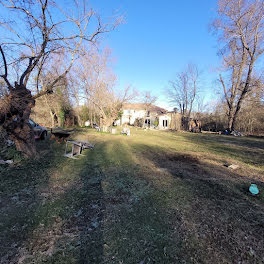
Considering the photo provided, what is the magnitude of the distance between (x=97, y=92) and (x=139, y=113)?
20880 mm

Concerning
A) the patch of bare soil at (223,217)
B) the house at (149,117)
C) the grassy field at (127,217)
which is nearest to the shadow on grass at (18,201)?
the grassy field at (127,217)

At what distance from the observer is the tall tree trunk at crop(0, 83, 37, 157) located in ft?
15.5

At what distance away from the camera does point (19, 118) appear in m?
5.04

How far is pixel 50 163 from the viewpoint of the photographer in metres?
5.11

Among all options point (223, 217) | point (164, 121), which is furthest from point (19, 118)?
point (164, 121)

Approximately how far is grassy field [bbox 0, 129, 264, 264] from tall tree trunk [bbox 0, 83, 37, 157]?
839 millimetres

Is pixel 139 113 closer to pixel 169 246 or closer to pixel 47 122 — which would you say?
pixel 47 122

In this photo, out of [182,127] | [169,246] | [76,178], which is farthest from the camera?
[182,127]

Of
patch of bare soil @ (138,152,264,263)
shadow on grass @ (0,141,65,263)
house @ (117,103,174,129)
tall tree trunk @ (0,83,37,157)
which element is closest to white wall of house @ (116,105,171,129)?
house @ (117,103,174,129)

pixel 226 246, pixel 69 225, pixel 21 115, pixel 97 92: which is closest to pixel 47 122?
pixel 97 92

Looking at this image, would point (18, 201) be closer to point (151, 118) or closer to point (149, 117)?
point (149, 117)

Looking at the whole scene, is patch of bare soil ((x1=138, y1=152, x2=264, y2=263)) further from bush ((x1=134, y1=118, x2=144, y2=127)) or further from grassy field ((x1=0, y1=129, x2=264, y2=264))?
bush ((x1=134, y1=118, x2=144, y2=127))

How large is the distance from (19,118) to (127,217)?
4.98 metres

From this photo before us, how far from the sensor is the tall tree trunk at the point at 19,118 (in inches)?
185
